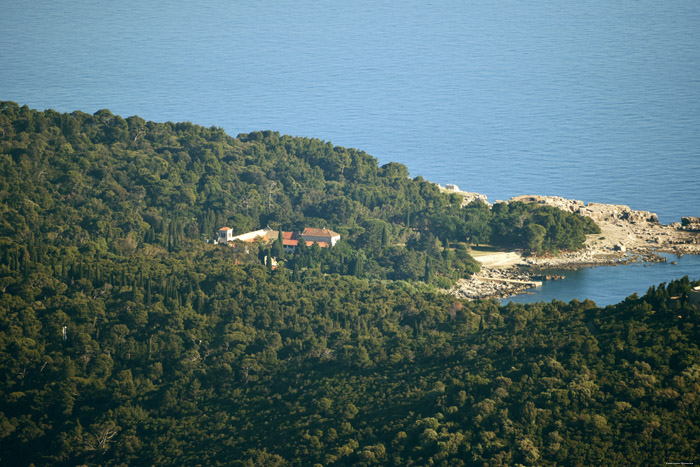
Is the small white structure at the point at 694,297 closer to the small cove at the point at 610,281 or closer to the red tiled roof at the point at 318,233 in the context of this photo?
the small cove at the point at 610,281

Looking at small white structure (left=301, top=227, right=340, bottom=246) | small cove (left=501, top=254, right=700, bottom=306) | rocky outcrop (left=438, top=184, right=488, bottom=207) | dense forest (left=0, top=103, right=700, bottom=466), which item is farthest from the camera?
rocky outcrop (left=438, top=184, right=488, bottom=207)

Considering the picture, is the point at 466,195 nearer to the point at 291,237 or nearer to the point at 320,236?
the point at 320,236

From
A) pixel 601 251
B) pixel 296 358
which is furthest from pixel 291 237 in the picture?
pixel 296 358

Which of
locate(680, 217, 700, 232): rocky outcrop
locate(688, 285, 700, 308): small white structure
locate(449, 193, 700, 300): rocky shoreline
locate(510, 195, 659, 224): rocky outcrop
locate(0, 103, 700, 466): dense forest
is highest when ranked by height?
locate(510, 195, 659, 224): rocky outcrop

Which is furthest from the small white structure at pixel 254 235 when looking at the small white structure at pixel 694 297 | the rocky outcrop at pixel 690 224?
the small white structure at pixel 694 297

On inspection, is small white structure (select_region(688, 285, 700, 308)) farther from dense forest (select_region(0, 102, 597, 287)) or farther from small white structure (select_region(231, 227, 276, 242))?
small white structure (select_region(231, 227, 276, 242))

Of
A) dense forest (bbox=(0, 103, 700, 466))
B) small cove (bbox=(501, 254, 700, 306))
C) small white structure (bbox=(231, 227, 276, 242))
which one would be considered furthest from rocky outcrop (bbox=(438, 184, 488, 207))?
small white structure (bbox=(231, 227, 276, 242))
